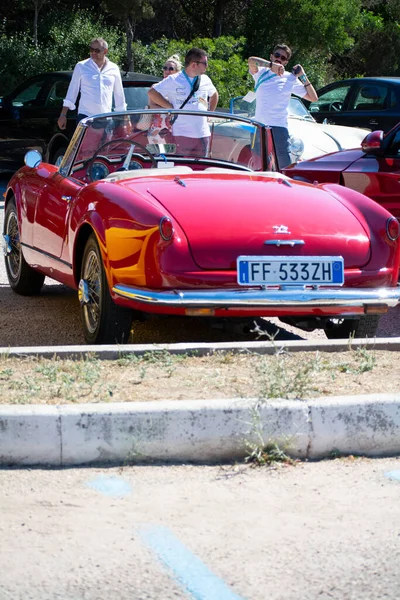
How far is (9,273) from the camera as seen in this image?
853 cm

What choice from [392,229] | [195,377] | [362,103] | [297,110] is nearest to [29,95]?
[297,110]

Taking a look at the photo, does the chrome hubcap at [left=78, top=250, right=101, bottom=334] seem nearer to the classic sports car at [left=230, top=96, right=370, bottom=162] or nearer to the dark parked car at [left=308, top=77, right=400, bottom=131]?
the classic sports car at [left=230, top=96, right=370, bottom=162]

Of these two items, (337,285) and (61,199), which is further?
(61,199)

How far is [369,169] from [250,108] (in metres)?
5.73

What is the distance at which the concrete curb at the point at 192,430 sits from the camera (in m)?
4.38

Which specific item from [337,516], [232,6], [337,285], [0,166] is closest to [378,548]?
[337,516]

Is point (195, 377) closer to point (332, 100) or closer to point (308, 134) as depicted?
point (308, 134)

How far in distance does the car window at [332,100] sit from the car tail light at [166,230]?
1216cm

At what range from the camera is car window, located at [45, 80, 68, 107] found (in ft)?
52.6

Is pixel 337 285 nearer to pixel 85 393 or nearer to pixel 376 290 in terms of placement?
pixel 376 290

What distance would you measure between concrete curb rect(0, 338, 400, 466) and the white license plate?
132cm

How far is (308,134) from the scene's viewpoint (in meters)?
14.6

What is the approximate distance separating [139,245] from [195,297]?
0.41m

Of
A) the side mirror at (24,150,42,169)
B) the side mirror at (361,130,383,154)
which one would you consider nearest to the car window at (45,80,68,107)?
the side mirror at (361,130,383,154)
